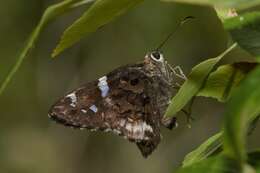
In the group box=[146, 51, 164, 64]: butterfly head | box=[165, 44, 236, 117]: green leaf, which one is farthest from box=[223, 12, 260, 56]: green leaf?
box=[146, 51, 164, 64]: butterfly head

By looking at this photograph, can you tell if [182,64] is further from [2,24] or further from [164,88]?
[164,88]

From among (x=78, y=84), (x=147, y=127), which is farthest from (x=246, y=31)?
(x=78, y=84)

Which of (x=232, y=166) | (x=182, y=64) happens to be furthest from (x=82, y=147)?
(x=232, y=166)

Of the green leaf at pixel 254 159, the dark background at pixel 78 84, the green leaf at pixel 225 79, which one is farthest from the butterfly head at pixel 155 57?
the dark background at pixel 78 84

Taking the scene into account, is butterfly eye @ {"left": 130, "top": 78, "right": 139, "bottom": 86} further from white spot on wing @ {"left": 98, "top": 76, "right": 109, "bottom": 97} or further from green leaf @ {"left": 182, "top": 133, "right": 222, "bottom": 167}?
green leaf @ {"left": 182, "top": 133, "right": 222, "bottom": 167}

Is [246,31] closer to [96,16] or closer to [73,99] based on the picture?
[96,16]
